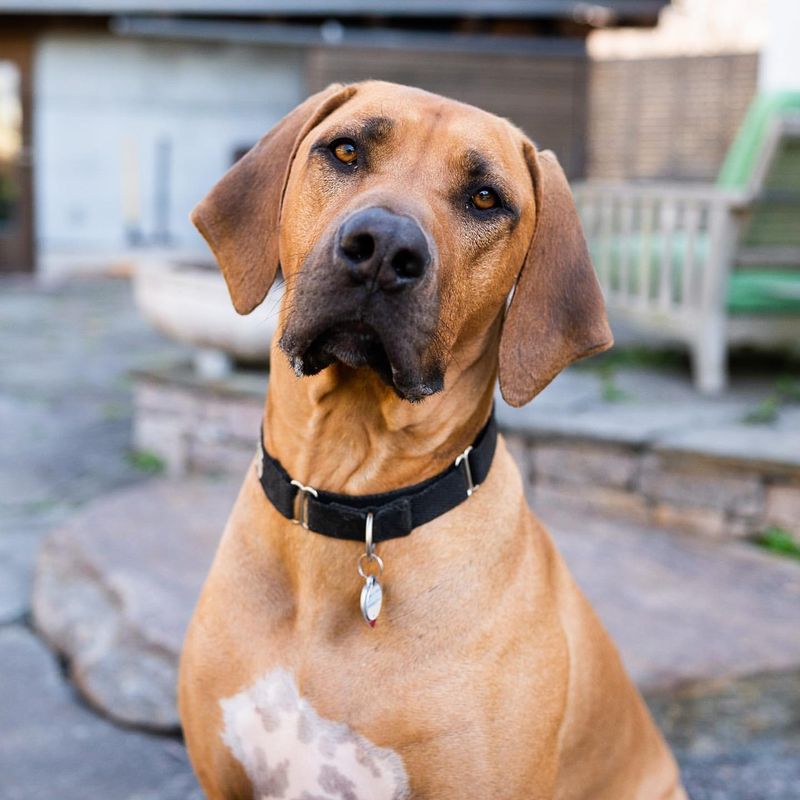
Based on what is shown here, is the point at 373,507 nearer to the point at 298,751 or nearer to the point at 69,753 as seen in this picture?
the point at 298,751

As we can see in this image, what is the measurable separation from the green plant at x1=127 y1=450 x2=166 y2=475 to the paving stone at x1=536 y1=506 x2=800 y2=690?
1812 millimetres

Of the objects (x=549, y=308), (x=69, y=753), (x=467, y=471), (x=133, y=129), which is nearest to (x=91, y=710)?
(x=69, y=753)

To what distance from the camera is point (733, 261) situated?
4914 mm

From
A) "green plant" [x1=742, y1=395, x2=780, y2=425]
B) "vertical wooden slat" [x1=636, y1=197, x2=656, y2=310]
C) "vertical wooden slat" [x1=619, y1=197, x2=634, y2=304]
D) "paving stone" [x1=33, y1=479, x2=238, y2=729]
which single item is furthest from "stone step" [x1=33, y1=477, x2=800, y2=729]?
"vertical wooden slat" [x1=619, y1=197, x2=634, y2=304]

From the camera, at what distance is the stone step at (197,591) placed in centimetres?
291

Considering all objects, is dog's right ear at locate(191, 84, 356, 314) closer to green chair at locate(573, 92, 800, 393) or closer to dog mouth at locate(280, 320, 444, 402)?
dog mouth at locate(280, 320, 444, 402)

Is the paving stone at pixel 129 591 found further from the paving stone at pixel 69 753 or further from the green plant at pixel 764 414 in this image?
the green plant at pixel 764 414

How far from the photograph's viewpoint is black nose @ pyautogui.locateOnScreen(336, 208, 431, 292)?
171 cm

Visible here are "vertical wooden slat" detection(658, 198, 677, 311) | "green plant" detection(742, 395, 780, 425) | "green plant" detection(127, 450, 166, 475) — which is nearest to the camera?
"green plant" detection(742, 395, 780, 425)

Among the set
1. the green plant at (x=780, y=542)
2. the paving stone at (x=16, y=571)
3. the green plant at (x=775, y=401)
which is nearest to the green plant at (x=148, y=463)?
the paving stone at (x=16, y=571)

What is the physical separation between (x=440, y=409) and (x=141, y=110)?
32.1 ft

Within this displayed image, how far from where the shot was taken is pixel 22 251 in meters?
11.1

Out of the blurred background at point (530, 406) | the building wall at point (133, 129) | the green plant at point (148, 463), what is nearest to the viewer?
the blurred background at point (530, 406)

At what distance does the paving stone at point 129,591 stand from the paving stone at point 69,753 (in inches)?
2.5
